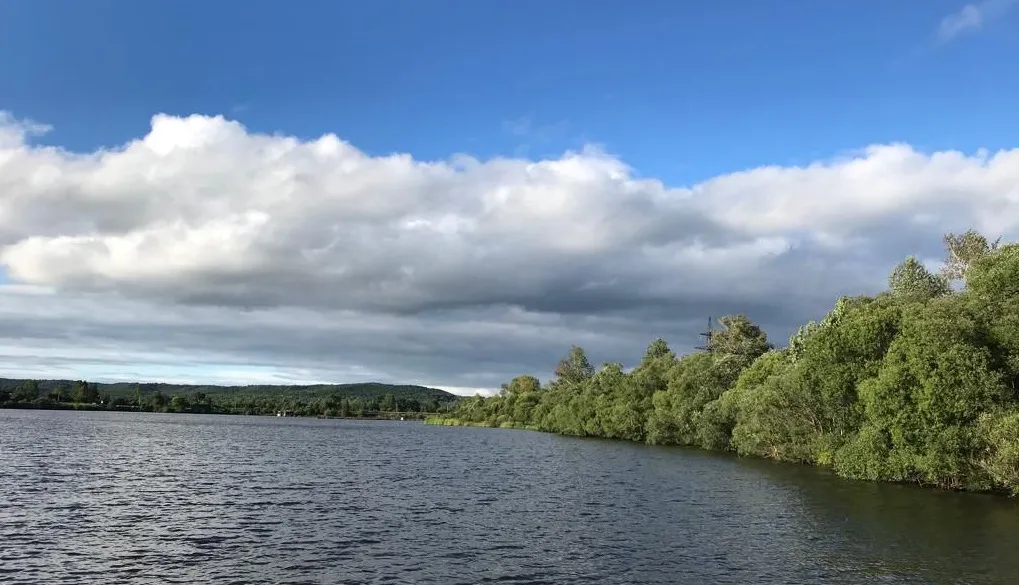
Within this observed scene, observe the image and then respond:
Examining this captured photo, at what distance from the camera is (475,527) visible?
43.0m

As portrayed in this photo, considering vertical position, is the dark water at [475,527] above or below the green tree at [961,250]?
below

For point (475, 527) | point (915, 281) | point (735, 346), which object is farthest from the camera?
point (735, 346)

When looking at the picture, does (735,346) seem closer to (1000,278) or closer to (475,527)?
(1000,278)

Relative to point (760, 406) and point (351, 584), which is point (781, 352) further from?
point (351, 584)

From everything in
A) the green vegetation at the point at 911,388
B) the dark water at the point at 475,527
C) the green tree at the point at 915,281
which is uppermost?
the green tree at the point at 915,281

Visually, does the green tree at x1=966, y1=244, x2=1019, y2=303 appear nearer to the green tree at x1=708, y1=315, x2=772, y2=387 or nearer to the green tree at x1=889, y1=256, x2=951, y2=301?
the green tree at x1=889, y1=256, x2=951, y2=301

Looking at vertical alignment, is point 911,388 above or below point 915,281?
below

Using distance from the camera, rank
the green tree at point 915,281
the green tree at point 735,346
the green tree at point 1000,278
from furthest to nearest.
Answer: the green tree at point 735,346 < the green tree at point 915,281 < the green tree at point 1000,278

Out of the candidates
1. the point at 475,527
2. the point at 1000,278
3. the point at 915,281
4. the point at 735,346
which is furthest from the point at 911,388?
the point at 735,346

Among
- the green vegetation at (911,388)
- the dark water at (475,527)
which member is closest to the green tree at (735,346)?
the green vegetation at (911,388)

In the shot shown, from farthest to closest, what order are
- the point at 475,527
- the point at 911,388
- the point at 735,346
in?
1. the point at 735,346
2. the point at 911,388
3. the point at 475,527

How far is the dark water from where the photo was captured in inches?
1255

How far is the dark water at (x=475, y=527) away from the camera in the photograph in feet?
105

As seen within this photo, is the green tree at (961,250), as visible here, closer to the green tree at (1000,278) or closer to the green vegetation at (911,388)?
the green vegetation at (911,388)
